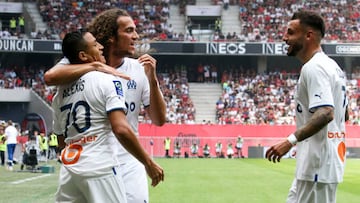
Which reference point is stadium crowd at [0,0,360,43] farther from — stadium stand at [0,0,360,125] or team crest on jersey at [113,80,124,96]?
team crest on jersey at [113,80,124,96]

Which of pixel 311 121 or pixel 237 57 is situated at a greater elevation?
pixel 237 57

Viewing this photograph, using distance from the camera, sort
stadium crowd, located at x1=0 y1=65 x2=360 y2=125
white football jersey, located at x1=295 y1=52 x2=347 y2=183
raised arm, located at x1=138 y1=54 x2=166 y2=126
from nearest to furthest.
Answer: white football jersey, located at x1=295 y1=52 x2=347 y2=183 → raised arm, located at x1=138 y1=54 x2=166 y2=126 → stadium crowd, located at x1=0 y1=65 x2=360 y2=125

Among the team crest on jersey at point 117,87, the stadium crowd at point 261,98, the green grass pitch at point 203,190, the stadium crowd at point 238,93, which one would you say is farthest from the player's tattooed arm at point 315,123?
the stadium crowd at point 261,98

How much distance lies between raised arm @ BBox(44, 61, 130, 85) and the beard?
5.43 ft

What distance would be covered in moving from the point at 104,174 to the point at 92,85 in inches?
26.1

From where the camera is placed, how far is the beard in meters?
6.27

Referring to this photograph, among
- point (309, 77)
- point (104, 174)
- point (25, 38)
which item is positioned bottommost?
point (104, 174)

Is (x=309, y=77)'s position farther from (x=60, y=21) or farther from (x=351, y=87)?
(x=60, y=21)

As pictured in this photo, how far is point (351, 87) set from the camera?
52.2 metres

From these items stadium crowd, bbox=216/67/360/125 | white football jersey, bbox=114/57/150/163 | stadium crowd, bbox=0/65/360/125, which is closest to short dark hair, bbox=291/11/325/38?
white football jersey, bbox=114/57/150/163

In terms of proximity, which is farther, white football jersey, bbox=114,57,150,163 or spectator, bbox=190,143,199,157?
spectator, bbox=190,143,199,157

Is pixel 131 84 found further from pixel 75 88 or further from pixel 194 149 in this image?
pixel 194 149

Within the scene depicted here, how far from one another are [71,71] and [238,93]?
1881 inches

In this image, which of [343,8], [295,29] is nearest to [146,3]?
[343,8]
